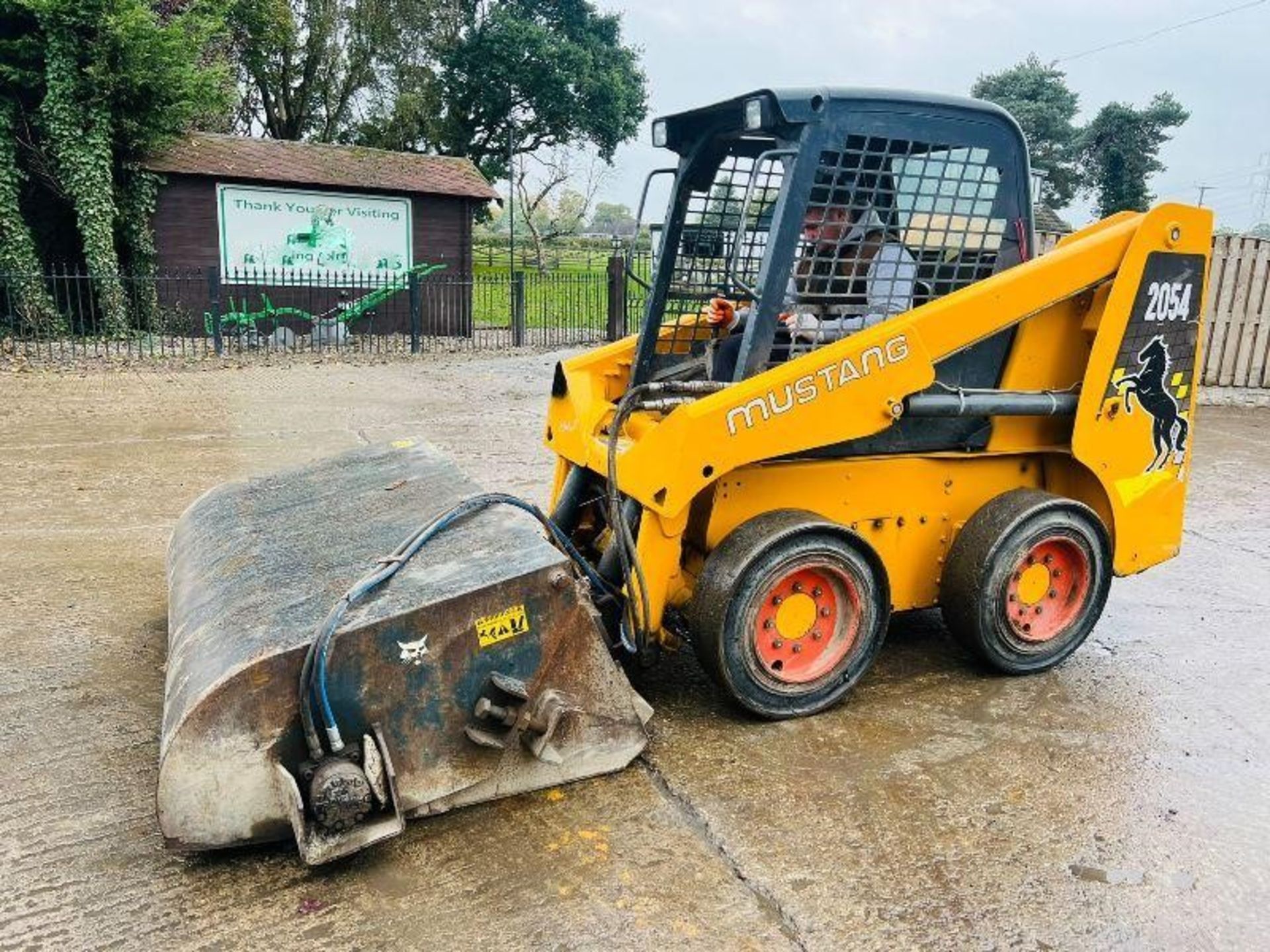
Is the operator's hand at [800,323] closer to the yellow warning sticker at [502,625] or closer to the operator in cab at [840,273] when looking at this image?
the operator in cab at [840,273]

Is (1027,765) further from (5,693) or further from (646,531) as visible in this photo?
(5,693)

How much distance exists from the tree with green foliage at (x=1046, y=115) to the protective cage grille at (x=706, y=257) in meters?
39.3

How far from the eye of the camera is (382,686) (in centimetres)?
275

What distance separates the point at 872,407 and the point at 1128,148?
40.8m

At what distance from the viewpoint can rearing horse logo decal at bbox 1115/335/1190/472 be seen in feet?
13.2

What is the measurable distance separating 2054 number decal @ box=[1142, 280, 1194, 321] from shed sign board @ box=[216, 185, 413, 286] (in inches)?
587

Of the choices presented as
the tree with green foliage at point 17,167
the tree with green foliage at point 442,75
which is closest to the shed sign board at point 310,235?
the tree with green foliage at point 17,167

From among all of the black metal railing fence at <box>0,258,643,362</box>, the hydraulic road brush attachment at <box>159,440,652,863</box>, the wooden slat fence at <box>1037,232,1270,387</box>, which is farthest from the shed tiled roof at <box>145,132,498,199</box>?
the hydraulic road brush attachment at <box>159,440,652,863</box>

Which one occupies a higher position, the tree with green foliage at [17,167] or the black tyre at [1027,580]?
the tree with green foliage at [17,167]

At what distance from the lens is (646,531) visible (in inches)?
136

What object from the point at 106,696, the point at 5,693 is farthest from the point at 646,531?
the point at 5,693

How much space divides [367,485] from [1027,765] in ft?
8.81

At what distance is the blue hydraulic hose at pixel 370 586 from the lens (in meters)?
2.64

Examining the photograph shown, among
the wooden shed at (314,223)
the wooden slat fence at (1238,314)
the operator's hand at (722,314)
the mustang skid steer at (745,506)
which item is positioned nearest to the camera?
the mustang skid steer at (745,506)
